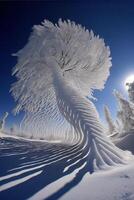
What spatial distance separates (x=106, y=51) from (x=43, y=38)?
9.52ft

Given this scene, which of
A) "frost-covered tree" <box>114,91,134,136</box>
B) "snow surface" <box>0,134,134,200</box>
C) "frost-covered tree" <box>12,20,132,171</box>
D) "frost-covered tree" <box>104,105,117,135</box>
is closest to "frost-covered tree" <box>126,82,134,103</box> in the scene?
"frost-covered tree" <box>114,91,134,136</box>

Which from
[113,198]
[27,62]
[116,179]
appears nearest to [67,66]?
[27,62]

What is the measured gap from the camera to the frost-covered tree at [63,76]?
16.3 feet

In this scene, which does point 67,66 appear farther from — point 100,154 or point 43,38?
point 100,154

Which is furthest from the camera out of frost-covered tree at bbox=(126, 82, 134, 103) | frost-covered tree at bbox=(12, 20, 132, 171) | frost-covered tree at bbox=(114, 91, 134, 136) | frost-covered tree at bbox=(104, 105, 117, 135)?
frost-covered tree at bbox=(104, 105, 117, 135)

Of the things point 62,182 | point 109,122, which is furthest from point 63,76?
point 109,122

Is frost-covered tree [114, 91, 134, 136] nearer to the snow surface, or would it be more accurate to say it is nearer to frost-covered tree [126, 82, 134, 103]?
frost-covered tree [126, 82, 134, 103]

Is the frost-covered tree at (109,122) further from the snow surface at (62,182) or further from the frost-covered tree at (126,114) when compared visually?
the snow surface at (62,182)

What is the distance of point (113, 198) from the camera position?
2.10 meters

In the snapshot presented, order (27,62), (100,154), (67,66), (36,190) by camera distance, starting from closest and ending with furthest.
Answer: (36,190) → (100,154) → (27,62) → (67,66)

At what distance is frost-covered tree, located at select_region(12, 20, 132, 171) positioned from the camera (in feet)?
16.3

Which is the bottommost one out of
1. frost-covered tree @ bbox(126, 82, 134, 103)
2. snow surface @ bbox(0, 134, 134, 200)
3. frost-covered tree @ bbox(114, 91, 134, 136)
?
snow surface @ bbox(0, 134, 134, 200)

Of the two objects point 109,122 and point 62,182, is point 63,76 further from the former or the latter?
point 109,122

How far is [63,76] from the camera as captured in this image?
766cm
